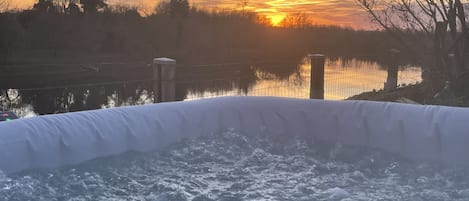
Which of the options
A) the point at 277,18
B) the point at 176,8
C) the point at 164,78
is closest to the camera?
the point at 164,78

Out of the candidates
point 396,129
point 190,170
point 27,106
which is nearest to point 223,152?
point 190,170

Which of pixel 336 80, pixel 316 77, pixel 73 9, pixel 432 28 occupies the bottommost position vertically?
pixel 336 80

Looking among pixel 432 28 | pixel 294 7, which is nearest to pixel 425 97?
pixel 432 28

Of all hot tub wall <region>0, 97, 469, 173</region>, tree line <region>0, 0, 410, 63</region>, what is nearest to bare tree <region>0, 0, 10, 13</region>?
tree line <region>0, 0, 410, 63</region>

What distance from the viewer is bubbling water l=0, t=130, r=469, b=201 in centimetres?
221

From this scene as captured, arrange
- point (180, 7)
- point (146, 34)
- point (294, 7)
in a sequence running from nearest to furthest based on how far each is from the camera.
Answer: point (294, 7), point (146, 34), point (180, 7)

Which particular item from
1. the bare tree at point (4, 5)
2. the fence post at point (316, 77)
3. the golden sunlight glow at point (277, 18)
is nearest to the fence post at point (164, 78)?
the fence post at point (316, 77)

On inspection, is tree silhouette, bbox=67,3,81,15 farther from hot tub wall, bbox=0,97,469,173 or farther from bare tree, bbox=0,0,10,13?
hot tub wall, bbox=0,97,469,173

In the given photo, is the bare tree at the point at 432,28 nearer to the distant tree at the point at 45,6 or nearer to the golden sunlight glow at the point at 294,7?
the golden sunlight glow at the point at 294,7

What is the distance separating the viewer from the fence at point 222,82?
4172mm

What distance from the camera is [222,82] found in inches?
219

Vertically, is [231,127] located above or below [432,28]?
below

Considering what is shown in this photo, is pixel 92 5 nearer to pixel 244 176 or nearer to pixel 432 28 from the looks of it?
pixel 432 28

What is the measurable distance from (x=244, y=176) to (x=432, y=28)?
3.52m
